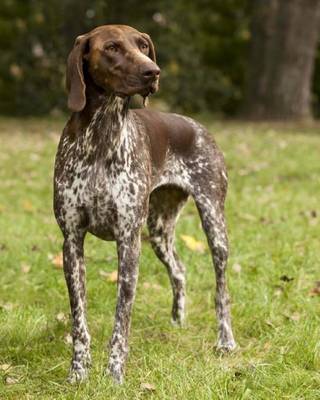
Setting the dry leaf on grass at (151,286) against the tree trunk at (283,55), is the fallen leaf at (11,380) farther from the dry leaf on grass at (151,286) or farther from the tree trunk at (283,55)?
the tree trunk at (283,55)

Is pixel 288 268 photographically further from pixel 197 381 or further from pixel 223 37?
pixel 223 37

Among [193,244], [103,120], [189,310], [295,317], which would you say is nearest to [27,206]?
[193,244]

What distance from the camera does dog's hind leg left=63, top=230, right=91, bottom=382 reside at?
174 inches

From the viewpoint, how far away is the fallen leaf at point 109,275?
5977mm

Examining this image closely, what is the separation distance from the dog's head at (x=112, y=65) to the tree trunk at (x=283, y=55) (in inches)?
550

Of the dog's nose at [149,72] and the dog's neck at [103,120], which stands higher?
the dog's nose at [149,72]

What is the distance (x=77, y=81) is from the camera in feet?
13.4

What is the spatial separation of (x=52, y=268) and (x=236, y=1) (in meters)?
14.7

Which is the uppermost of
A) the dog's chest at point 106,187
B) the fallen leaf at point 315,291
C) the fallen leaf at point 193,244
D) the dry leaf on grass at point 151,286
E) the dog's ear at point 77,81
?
the dog's ear at point 77,81

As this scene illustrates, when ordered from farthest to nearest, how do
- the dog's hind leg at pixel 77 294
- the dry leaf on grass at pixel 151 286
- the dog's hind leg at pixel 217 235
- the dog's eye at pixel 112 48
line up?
1. the dry leaf on grass at pixel 151 286
2. the dog's hind leg at pixel 217 235
3. the dog's hind leg at pixel 77 294
4. the dog's eye at pixel 112 48

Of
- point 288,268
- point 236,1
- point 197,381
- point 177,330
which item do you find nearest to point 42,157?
point 288,268

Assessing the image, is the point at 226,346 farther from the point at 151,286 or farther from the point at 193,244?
the point at 193,244

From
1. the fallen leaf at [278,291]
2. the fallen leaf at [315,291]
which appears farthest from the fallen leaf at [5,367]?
the fallen leaf at [315,291]

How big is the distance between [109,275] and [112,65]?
2.42 m
